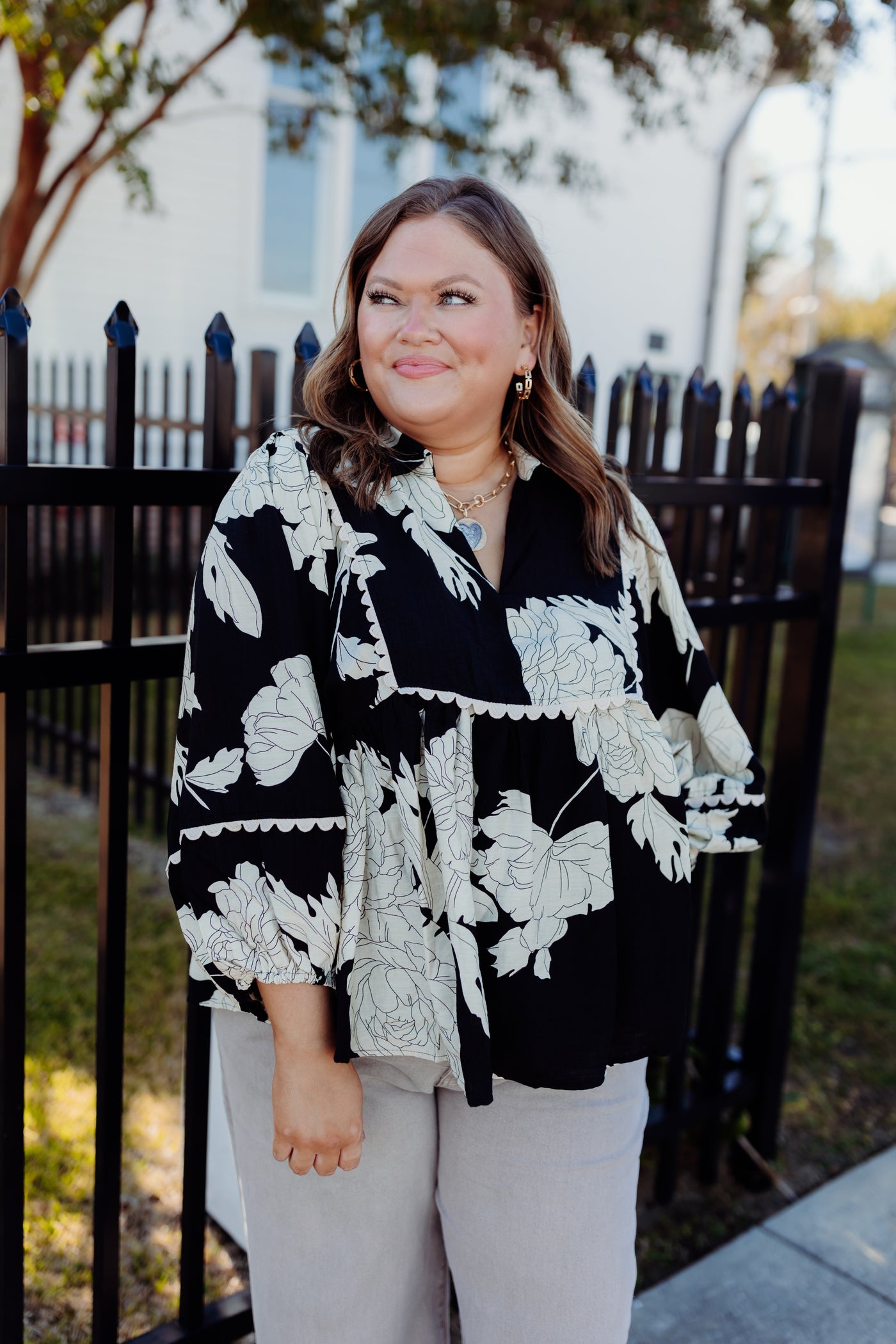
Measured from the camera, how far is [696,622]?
Result: 103 inches

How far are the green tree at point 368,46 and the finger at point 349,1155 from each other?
13.8 ft

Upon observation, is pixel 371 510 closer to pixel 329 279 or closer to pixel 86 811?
pixel 86 811

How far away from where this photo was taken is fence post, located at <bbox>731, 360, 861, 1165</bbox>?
2.93 m

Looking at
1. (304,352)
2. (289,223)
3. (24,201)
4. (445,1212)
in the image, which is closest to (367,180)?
(289,223)

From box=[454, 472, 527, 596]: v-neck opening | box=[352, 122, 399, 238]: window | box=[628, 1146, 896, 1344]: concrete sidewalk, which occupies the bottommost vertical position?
box=[628, 1146, 896, 1344]: concrete sidewalk

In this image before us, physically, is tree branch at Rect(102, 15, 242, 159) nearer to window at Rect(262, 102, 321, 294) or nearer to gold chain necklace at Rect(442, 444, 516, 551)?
window at Rect(262, 102, 321, 294)

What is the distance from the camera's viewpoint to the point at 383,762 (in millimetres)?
1527

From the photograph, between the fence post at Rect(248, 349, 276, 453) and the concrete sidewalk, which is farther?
the concrete sidewalk

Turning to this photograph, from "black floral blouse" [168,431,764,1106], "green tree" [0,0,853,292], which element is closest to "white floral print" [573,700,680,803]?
"black floral blouse" [168,431,764,1106]

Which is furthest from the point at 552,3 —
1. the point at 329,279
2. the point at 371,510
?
the point at 371,510

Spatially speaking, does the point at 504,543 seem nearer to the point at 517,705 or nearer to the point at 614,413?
the point at 517,705

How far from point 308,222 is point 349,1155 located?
9199mm

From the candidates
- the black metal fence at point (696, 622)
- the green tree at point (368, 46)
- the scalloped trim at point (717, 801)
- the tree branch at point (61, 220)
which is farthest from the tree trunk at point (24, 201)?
the scalloped trim at point (717, 801)

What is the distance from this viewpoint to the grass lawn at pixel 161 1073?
8.59 ft
